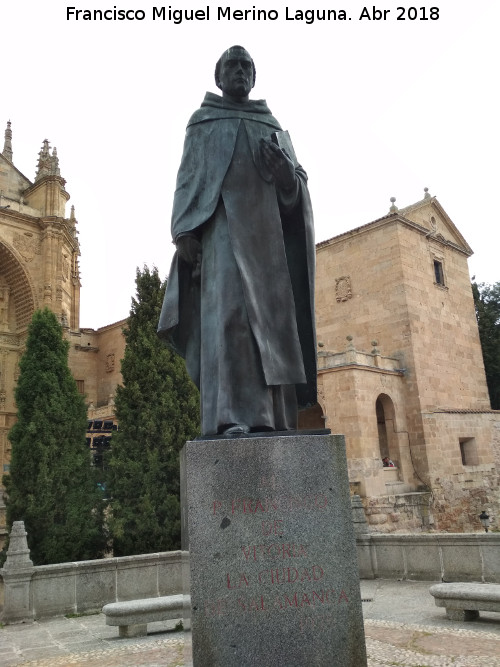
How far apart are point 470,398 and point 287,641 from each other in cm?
2493

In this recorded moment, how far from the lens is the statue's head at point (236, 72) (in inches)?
149

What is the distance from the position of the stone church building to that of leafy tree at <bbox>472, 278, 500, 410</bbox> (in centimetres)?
525

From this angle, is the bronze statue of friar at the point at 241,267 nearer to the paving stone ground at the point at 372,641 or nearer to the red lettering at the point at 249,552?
the red lettering at the point at 249,552

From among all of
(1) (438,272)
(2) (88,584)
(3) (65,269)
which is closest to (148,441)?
(2) (88,584)

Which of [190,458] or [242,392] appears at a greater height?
[242,392]

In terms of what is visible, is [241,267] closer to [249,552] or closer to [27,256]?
[249,552]

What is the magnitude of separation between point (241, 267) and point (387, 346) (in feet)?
69.4

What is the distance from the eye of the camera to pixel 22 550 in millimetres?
8031

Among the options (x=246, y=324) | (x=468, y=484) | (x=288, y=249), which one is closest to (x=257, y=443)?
(x=246, y=324)

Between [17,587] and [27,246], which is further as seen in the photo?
[27,246]

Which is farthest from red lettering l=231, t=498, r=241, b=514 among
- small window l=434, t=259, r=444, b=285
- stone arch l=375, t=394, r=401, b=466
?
small window l=434, t=259, r=444, b=285

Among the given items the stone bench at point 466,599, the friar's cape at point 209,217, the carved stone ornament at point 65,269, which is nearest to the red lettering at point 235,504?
the friar's cape at point 209,217

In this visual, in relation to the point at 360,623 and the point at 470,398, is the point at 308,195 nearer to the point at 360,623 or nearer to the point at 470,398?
the point at 360,623

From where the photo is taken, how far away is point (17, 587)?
7.77 metres
